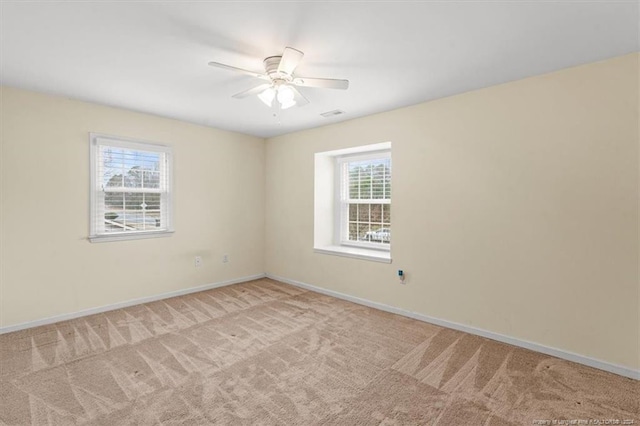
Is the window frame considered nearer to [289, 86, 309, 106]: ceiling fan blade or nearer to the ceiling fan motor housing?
[289, 86, 309, 106]: ceiling fan blade

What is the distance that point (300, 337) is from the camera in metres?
3.01

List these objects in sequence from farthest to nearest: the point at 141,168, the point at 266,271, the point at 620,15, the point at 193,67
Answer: the point at 266,271 → the point at 141,168 → the point at 193,67 → the point at 620,15

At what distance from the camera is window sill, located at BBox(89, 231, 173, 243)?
358 cm

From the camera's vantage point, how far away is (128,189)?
3.83 meters

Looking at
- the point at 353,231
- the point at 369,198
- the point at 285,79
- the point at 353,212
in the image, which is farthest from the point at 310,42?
the point at 353,231

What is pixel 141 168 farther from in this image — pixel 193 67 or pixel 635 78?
pixel 635 78

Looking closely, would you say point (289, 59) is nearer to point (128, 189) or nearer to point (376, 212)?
point (376, 212)

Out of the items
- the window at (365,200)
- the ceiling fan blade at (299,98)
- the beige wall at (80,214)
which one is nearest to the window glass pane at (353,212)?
the window at (365,200)

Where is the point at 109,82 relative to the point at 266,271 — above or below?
above

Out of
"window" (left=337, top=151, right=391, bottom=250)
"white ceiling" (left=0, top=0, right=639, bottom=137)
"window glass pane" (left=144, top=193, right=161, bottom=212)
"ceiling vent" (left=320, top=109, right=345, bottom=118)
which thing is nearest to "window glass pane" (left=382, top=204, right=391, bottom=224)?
"window" (left=337, top=151, right=391, bottom=250)

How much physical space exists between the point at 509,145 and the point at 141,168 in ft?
13.4

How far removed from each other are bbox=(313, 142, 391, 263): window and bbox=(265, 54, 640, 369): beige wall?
1.45 feet

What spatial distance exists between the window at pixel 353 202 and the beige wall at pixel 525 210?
1.45 ft

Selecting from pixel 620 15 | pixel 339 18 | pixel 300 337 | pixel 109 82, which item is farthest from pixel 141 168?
pixel 620 15
